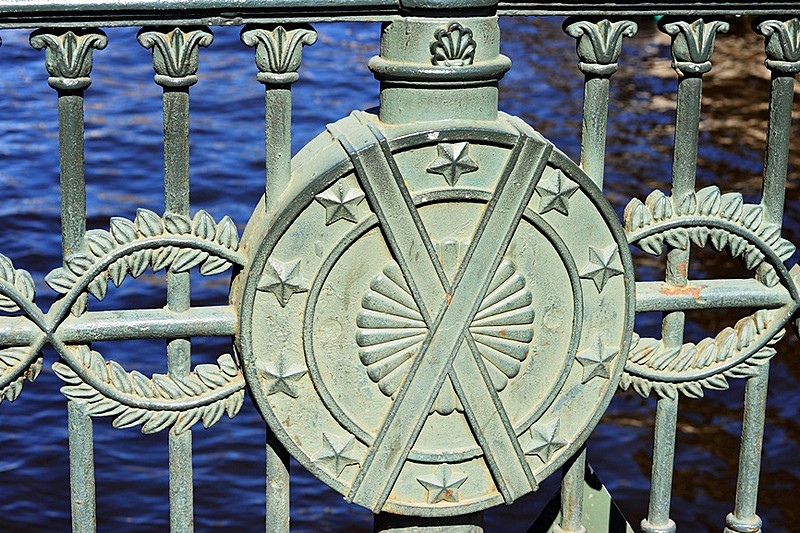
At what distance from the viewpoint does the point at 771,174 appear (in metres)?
2.39

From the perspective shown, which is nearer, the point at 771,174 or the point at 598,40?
the point at 598,40

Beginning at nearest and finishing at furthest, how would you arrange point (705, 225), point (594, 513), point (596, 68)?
1. point (596, 68)
2. point (705, 225)
3. point (594, 513)

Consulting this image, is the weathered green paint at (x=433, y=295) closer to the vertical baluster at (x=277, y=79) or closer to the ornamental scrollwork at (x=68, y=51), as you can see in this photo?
the vertical baluster at (x=277, y=79)

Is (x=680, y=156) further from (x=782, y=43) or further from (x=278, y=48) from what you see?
(x=278, y=48)

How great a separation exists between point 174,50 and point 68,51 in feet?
0.51

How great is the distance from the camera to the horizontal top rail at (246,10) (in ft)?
6.57

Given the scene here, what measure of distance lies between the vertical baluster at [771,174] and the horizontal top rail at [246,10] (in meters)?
0.16

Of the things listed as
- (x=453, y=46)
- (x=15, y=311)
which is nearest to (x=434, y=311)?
(x=453, y=46)

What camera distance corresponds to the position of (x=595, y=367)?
2.33 m

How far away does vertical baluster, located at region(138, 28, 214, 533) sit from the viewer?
81.7 inches

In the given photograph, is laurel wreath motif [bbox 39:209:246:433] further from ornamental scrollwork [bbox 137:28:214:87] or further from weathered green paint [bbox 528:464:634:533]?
weathered green paint [bbox 528:464:634:533]

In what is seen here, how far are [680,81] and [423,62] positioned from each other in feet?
1.48

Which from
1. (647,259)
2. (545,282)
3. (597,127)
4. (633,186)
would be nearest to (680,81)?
(597,127)

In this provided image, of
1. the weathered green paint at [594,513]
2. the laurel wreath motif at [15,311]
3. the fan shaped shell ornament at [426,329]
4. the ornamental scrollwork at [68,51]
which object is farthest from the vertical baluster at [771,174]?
the laurel wreath motif at [15,311]
